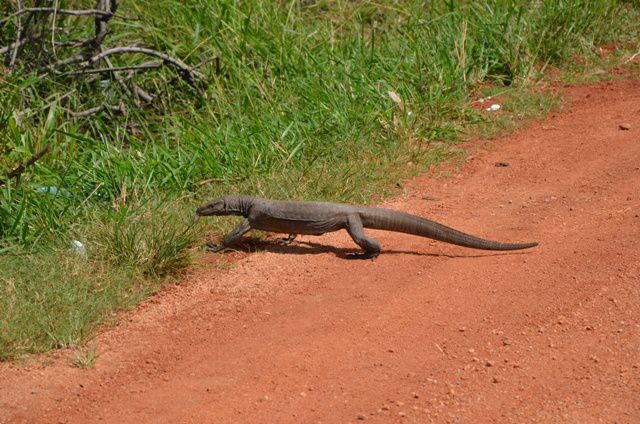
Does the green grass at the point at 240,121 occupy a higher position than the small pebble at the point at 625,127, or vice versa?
the green grass at the point at 240,121

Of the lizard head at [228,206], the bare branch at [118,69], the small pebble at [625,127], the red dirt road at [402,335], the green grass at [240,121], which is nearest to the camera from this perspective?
the red dirt road at [402,335]

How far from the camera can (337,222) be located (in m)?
6.66

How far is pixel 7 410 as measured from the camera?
497 centimetres

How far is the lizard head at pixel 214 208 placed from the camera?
6.95m

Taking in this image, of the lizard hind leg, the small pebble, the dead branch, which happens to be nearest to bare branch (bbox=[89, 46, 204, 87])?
the dead branch

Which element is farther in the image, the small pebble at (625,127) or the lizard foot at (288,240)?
the small pebble at (625,127)

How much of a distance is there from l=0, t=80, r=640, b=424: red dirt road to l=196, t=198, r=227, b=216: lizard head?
0.38m

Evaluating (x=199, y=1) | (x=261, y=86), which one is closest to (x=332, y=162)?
(x=261, y=86)

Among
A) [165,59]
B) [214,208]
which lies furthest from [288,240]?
[165,59]

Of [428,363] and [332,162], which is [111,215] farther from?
[428,363]

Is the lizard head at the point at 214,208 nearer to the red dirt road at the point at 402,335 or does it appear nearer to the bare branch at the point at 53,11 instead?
the red dirt road at the point at 402,335

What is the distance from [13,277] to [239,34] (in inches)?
156

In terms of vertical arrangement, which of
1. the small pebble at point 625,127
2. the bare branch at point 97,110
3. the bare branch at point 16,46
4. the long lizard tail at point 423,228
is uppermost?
the bare branch at point 16,46

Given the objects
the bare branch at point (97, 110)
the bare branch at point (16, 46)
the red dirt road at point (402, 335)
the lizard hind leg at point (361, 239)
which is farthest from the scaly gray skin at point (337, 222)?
the bare branch at point (16, 46)
